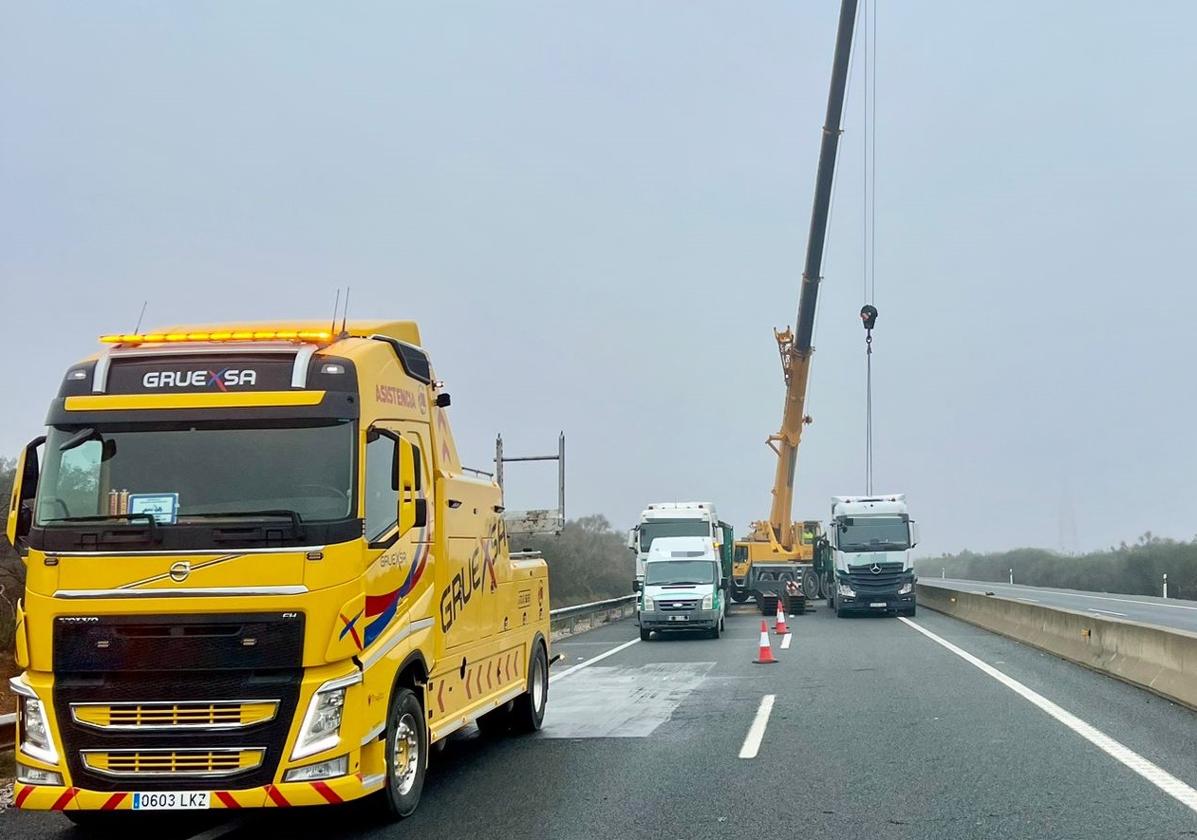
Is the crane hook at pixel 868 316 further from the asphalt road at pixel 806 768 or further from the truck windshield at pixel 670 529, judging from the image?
the asphalt road at pixel 806 768

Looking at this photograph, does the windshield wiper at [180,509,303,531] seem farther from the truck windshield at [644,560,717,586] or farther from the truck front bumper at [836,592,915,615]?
the truck front bumper at [836,592,915,615]

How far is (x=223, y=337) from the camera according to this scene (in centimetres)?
823

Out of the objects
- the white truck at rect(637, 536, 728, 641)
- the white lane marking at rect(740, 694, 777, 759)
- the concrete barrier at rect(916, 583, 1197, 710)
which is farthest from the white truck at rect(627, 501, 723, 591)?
the white lane marking at rect(740, 694, 777, 759)

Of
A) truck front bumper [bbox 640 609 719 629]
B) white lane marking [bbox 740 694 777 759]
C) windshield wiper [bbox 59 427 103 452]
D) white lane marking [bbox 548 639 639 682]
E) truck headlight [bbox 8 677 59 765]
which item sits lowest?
white lane marking [bbox 548 639 639 682]

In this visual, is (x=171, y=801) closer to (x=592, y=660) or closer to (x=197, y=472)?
(x=197, y=472)

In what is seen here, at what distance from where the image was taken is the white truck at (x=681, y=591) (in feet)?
87.8

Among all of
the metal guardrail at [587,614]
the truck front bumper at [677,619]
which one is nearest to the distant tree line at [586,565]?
the metal guardrail at [587,614]

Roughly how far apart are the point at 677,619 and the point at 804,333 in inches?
463

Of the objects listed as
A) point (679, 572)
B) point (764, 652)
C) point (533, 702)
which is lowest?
point (764, 652)

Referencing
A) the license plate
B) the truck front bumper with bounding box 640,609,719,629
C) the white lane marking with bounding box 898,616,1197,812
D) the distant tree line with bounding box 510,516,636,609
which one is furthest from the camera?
the distant tree line with bounding box 510,516,636,609

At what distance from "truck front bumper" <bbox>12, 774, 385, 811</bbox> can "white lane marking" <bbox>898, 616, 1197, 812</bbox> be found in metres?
5.59

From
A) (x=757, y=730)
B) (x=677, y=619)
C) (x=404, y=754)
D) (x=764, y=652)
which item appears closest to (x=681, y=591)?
(x=677, y=619)

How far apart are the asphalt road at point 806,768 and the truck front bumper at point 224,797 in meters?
0.69

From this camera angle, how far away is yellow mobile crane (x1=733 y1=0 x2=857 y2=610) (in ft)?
105
